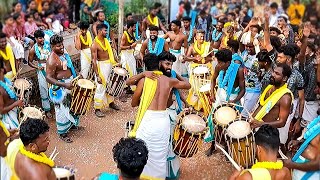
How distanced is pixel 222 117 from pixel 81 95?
231 centimetres

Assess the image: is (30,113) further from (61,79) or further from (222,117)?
(222,117)

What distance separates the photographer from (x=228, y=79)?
5.75 metres

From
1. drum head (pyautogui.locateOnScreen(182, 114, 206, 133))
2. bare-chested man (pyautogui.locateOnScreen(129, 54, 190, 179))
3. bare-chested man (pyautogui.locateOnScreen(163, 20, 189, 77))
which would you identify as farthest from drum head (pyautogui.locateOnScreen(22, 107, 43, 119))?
bare-chested man (pyautogui.locateOnScreen(163, 20, 189, 77))

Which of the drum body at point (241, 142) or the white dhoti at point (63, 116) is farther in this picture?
the white dhoti at point (63, 116)

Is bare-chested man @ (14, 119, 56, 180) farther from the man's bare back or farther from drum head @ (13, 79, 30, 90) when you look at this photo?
drum head @ (13, 79, 30, 90)

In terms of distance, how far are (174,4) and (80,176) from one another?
970 centimetres

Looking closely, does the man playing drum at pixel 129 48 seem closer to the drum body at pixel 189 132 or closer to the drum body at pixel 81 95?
the drum body at pixel 81 95

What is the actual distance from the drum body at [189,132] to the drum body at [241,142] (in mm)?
293

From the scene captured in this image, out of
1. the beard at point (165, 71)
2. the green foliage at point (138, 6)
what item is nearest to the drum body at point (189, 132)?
the beard at point (165, 71)

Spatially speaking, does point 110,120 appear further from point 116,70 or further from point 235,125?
point 235,125

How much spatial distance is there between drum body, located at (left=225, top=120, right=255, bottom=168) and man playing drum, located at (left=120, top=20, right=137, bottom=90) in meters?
3.94

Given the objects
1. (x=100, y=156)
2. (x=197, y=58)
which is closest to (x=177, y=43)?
(x=197, y=58)

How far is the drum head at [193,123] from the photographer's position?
184 inches

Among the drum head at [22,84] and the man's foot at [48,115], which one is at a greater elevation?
the drum head at [22,84]
